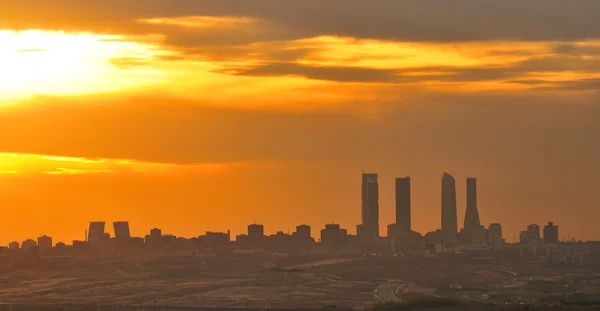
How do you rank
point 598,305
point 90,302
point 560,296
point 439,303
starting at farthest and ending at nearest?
point 90,302 → point 560,296 → point 439,303 → point 598,305

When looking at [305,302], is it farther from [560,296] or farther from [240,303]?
[560,296]

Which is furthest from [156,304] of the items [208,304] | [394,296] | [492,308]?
[492,308]

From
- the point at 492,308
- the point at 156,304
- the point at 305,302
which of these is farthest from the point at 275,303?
the point at 492,308

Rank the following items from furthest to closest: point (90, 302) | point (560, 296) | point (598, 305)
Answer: point (90, 302) < point (560, 296) < point (598, 305)

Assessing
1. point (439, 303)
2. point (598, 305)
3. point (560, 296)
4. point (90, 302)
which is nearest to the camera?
point (598, 305)

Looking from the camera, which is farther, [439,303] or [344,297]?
[344,297]

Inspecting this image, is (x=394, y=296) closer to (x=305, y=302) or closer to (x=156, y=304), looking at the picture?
(x=305, y=302)

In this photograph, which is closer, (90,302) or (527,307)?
(527,307)
